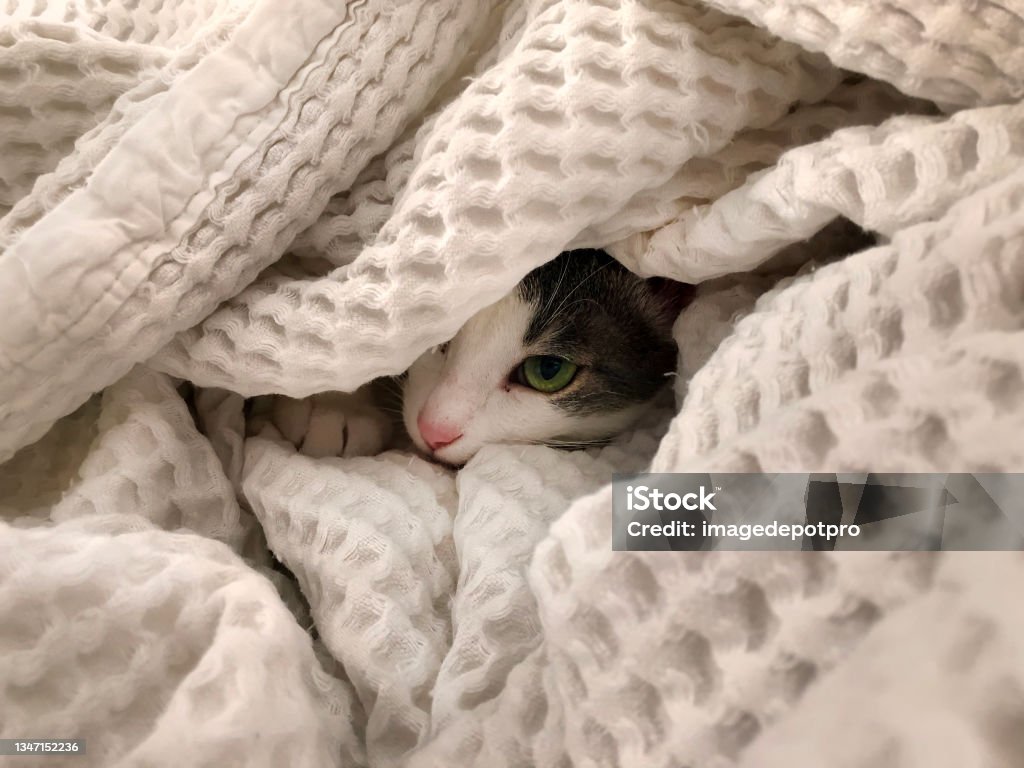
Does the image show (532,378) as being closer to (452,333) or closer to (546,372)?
(546,372)

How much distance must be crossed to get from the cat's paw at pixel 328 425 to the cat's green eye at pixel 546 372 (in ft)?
0.56

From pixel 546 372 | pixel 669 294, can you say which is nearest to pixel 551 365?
pixel 546 372

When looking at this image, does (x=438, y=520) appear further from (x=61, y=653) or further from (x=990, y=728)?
(x=990, y=728)

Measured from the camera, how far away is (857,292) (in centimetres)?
39

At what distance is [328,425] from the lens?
29.1 inches

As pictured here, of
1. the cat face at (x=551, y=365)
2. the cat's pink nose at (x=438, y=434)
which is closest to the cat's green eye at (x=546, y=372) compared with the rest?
the cat face at (x=551, y=365)

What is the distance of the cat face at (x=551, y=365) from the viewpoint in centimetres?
75

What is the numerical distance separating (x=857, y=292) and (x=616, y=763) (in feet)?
0.88

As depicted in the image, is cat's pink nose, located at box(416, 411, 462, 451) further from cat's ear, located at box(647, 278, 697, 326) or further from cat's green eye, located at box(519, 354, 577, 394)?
cat's ear, located at box(647, 278, 697, 326)

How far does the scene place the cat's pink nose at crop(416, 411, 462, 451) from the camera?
0.73 meters

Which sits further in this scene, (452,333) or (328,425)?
(328,425)

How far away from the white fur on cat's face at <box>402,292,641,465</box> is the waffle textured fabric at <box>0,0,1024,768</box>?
71 mm

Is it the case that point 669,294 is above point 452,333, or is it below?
below

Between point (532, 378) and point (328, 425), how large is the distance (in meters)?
0.22
